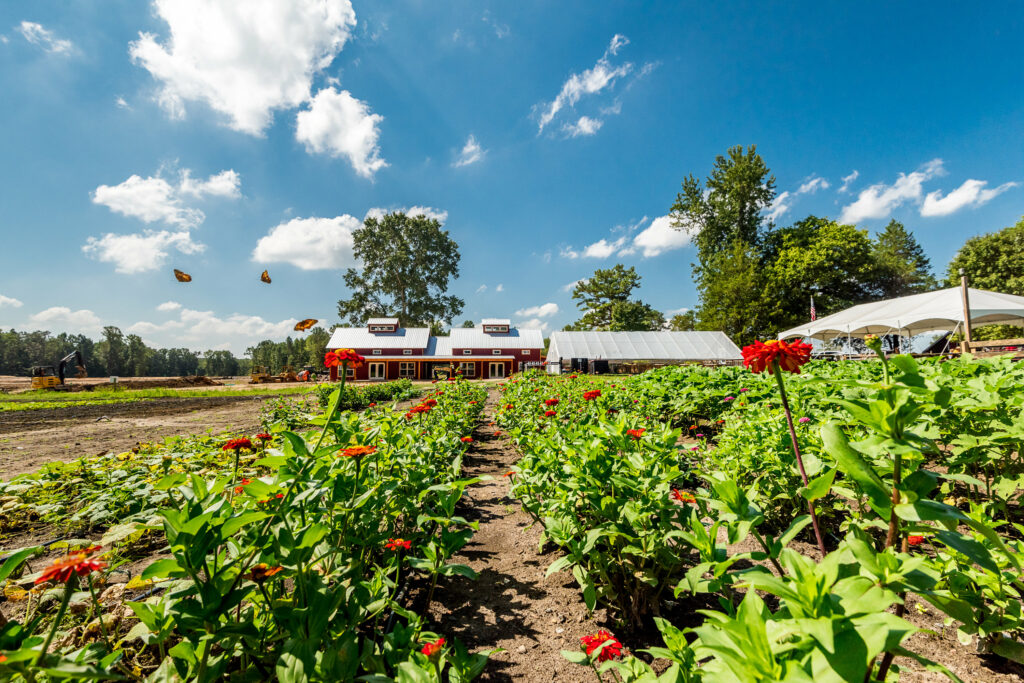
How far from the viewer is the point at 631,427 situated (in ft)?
7.56

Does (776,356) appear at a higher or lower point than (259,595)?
higher

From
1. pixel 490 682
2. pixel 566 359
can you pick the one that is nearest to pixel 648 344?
pixel 566 359

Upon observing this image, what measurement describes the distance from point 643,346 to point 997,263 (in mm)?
24441

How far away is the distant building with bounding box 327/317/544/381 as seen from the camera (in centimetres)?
2941

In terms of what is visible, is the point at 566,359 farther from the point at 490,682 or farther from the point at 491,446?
the point at 490,682

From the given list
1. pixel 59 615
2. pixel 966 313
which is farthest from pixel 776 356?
pixel 966 313

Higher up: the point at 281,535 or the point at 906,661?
the point at 281,535

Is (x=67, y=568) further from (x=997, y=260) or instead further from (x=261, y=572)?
(x=997, y=260)

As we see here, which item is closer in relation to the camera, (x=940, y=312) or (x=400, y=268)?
(x=940, y=312)

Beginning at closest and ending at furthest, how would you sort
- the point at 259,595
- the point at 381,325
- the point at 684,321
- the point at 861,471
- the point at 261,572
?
the point at 861,471
the point at 261,572
the point at 259,595
the point at 381,325
the point at 684,321

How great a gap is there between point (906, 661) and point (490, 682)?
158 centimetres

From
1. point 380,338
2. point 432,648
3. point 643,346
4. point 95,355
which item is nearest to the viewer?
point 432,648

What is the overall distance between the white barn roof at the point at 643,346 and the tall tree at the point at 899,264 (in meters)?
17.3

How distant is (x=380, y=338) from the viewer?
99.8ft
